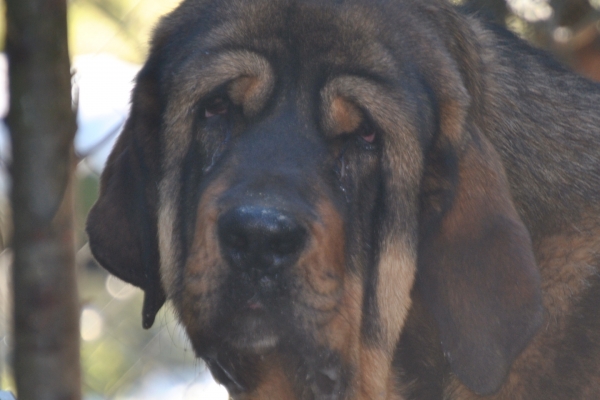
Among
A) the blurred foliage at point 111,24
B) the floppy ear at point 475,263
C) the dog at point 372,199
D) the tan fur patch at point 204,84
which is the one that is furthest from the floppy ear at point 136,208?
the blurred foliage at point 111,24

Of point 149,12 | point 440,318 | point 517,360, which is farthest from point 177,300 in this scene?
point 149,12

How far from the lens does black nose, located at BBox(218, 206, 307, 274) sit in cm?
217

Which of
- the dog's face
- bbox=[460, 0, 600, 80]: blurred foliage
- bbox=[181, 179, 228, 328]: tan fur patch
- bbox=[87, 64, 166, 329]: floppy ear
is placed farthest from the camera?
bbox=[460, 0, 600, 80]: blurred foliage

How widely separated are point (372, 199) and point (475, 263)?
0.37 metres

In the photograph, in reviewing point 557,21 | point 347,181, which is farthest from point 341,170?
point 557,21

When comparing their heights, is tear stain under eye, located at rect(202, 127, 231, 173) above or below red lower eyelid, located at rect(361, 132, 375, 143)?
below

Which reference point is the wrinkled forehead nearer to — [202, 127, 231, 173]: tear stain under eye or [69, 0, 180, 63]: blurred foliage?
[202, 127, 231, 173]: tear stain under eye

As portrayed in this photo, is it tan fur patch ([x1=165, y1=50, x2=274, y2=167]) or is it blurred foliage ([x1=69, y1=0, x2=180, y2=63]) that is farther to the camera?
blurred foliage ([x1=69, y1=0, x2=180, y2=63])

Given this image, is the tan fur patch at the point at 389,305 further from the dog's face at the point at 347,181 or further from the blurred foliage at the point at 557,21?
the blurred foliage at the point at 557,21

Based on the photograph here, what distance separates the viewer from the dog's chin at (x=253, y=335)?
231 centimetres

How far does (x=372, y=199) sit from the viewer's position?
263cm

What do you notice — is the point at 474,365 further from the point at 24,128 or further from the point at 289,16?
the point at 24,128

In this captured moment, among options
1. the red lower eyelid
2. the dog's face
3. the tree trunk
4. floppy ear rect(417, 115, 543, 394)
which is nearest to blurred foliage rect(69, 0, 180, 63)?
the dog's face

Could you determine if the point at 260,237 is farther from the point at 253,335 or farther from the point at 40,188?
the point at 40,188
